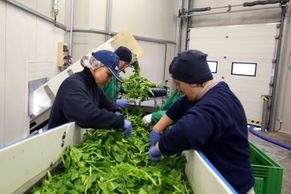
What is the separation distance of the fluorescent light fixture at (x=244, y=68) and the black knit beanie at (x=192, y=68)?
5.10m

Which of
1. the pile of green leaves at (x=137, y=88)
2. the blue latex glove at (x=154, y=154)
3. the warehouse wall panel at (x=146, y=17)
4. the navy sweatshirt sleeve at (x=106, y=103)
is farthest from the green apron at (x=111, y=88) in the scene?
the warehouse wall panel at (x=146, y=17)

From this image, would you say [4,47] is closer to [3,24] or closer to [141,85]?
[3,24]

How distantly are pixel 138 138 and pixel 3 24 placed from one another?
1667 mm

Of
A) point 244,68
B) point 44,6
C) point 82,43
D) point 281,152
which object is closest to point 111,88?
point 44,6

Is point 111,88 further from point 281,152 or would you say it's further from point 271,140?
point 271,140

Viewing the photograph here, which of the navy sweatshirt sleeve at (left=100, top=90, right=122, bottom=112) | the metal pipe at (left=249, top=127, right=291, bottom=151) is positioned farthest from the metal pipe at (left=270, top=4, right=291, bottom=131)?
the navy sweatshirt sleeve at (left=100, top=90, right=122, bottom=112)

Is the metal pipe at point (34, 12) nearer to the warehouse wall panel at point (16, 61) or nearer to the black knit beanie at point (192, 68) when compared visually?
the warehouse wall panel at point (16, 61)

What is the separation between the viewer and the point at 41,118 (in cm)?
344

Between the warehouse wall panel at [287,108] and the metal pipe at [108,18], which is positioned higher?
the metal pipe at [108,18]

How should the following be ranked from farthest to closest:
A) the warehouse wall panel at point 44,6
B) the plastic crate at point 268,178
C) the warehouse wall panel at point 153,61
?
the warehouse wall panel at point 153,61, the warehouse wall panel at point 44,6, the plastic crate at point 268,178

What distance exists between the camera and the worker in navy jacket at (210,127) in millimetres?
1273

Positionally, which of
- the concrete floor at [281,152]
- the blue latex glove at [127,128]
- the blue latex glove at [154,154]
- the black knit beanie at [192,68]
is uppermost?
the black knit beanie at [192,68]

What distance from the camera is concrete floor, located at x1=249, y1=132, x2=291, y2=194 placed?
3.48 metres

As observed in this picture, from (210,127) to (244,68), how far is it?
5.44 meters
